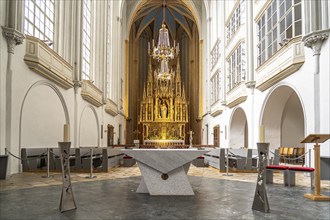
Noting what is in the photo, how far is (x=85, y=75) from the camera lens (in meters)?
17.7

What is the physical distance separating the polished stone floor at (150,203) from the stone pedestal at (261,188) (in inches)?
6.1

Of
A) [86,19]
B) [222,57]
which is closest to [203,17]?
[222,57]

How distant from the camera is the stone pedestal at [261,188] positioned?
16.1 ft

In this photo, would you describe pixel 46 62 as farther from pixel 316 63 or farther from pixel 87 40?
pixel 316 63

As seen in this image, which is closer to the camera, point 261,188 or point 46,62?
point 261,188

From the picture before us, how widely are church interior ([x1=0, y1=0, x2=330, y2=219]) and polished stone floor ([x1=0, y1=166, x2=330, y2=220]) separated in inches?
1.0

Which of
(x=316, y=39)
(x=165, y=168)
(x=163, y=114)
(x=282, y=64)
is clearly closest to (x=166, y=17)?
(x=163, y=114)

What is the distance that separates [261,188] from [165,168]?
186 cm

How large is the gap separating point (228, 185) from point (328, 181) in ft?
9.60

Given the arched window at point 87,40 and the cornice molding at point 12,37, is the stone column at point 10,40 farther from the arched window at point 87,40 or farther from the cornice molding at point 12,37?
the arched window at point 87,40

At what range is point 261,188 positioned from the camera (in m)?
5.02

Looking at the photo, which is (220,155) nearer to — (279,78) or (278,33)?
(279,78)

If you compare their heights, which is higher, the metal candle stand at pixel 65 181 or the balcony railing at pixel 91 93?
the balcony railing at pixel 91 93

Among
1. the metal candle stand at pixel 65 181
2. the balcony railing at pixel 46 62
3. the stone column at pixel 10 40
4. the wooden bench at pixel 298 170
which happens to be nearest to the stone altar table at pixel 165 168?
the metal candle stand at pixel 65 181
